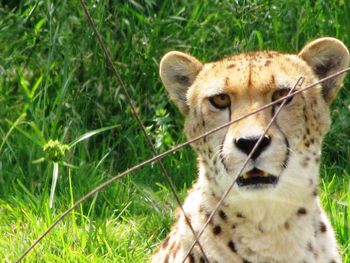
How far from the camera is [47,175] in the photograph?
5141 millimetres

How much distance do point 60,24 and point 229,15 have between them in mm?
856

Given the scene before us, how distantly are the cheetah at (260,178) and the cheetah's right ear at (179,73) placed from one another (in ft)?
0.83

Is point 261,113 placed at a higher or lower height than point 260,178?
higher

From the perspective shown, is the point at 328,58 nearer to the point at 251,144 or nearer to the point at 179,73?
the point at 179,73

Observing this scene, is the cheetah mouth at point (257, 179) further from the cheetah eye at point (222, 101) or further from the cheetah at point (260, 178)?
the cheetah eye at point (222, 101)

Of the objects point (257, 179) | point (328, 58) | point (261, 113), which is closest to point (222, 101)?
point (261, 113)

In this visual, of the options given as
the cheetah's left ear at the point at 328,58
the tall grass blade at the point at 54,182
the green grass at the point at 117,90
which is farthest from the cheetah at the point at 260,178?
the green grass at the point at 117,90

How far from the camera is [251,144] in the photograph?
359cm

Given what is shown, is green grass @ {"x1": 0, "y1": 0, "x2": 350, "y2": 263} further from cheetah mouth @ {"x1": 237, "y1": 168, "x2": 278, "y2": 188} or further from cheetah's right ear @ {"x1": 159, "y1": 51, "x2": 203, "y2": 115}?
cheetah mouth @ {"x1": 237, "y1": 168, "x2": 278, "y2": 188}

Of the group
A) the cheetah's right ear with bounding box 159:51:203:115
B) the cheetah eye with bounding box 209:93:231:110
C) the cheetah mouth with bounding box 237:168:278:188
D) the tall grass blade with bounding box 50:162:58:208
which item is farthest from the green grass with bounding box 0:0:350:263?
the cheetah mouth with bounding box 237:168:278:188

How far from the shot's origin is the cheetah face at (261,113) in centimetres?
366

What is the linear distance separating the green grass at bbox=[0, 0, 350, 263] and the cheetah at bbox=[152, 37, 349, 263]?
1026mm

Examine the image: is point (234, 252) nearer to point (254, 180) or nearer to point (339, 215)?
point (254, 180)

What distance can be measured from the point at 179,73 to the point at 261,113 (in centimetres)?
68
